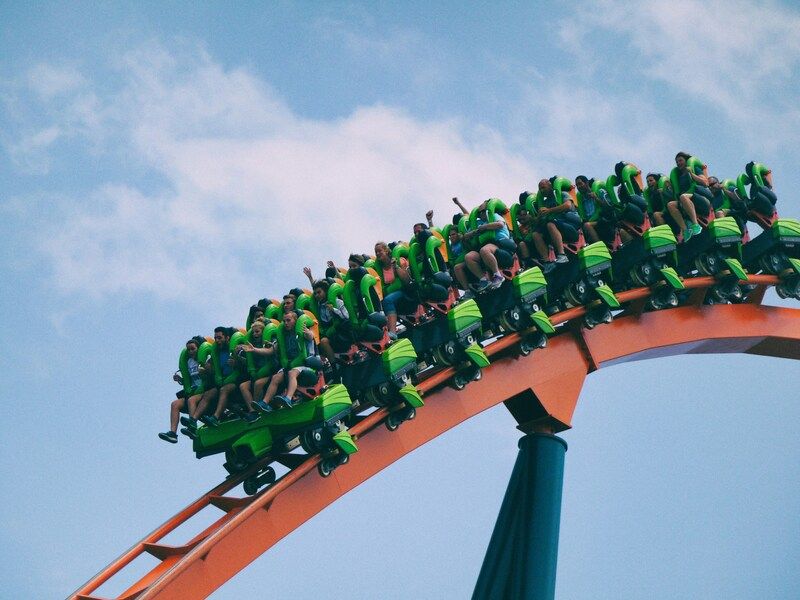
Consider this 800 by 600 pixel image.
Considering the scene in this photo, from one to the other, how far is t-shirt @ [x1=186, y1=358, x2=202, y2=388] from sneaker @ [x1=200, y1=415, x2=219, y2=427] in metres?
0.33

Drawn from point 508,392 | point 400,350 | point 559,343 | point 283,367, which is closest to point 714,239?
point 559,343

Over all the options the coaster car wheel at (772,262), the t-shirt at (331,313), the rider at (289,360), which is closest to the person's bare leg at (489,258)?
the t-shirt at (331,313)

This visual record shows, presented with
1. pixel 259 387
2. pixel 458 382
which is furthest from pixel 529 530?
pixel 259 387

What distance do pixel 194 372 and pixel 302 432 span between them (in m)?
1.45

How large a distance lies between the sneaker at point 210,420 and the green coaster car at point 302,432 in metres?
0.08

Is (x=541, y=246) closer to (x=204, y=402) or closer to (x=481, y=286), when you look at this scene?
(x=481, y=286)

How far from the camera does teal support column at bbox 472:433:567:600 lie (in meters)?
9.33

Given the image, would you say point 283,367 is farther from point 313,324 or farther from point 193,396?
point 193,396

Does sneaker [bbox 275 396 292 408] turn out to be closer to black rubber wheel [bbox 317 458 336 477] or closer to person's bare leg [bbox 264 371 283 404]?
person's bare leg [bbox 264 371 283 404]

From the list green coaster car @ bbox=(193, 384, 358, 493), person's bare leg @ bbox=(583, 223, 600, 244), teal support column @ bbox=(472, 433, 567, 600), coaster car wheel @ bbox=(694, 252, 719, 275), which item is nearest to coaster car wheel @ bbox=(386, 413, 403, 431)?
green coaster car @ bbox=(193, 384, 358, 493)

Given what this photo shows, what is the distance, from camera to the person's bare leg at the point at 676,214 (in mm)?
10859

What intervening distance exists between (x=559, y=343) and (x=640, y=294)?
92cm

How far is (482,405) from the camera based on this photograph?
971cm

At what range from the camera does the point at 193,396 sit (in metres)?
9.83
